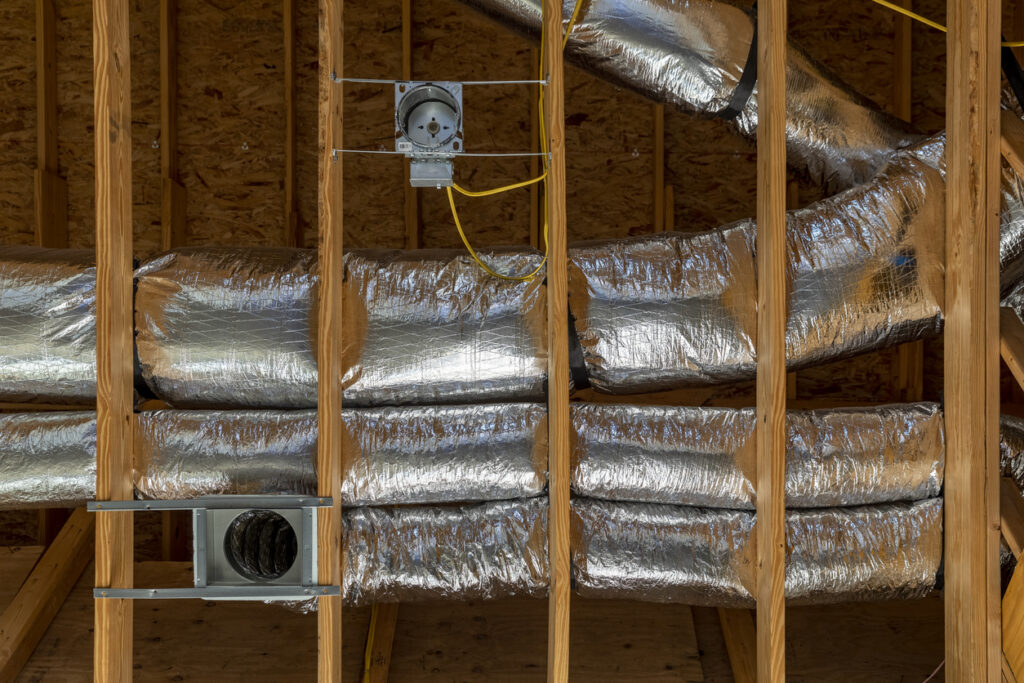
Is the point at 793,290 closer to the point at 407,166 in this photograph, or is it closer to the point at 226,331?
the point at 226,331

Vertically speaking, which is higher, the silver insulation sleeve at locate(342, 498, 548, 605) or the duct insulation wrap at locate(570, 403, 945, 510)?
the duct insulation wrap at locate(570, 403, 945, 510)

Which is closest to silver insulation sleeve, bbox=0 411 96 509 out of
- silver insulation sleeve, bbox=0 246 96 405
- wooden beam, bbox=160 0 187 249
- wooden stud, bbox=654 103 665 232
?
silver insulation sleeve, bbox=0 246 96 405

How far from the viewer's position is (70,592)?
9.17 feet

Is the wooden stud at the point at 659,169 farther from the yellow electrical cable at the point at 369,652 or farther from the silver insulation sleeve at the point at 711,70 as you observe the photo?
the yellow electrical cable at the point at 369,652

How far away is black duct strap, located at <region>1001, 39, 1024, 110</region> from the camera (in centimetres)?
205

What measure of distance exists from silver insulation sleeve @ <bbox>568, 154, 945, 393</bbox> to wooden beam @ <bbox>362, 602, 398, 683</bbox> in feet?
3.87

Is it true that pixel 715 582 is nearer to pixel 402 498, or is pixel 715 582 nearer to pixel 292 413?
pixel 402 498

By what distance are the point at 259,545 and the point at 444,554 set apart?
21.7 inches

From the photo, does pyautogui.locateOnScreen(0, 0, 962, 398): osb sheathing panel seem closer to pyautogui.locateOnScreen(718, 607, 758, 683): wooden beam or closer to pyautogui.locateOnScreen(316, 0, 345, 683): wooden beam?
pyautogui.locateOnScreen(718, 607, 758, 683): wooden beam

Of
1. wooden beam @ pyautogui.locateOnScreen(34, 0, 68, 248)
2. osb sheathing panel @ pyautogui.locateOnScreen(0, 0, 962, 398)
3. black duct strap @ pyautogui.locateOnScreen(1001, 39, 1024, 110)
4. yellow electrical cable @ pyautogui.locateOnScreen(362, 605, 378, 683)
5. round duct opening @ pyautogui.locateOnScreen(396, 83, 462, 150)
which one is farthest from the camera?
osb sheathing panel @ pyautogui.locateOnScreen(0, 0, 962, 398)

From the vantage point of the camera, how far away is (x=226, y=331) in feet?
6.42

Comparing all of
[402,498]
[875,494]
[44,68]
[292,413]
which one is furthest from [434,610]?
[44,68]

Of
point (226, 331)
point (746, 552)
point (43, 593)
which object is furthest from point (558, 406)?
point (43, 593)

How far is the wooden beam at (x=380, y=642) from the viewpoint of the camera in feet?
7.90
